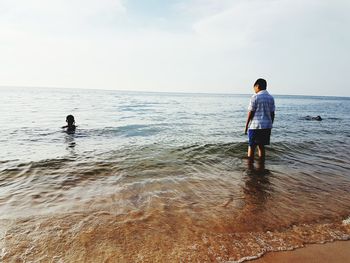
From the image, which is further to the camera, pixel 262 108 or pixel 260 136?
pixel 260 136

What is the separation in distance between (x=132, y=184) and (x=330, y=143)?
29.8ft

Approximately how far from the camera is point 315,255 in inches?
112

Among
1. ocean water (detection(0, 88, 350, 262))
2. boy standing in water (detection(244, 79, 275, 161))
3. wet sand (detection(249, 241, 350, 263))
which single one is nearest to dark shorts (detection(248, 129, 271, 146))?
boy standing in water (detection(244, 79, 275, 161))

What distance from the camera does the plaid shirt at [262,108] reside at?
6312 millimetres

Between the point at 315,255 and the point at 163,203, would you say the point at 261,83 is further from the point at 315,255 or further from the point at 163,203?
the point at 315,255

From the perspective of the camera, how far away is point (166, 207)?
4.07 meters

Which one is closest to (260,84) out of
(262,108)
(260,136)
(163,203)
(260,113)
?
(262,108)

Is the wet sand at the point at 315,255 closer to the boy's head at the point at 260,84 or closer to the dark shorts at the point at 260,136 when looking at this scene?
the dark shorts at the point at 260,136

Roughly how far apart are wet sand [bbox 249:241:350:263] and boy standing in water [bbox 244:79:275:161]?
371 cm

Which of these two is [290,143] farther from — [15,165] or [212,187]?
[15,165]

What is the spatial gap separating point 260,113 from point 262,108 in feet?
0.44

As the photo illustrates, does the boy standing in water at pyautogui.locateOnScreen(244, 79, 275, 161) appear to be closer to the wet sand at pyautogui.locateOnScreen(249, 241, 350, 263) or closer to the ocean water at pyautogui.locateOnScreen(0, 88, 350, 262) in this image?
the ocean water at pyautogui.locateOnScreen(0, 88, 350, 262)

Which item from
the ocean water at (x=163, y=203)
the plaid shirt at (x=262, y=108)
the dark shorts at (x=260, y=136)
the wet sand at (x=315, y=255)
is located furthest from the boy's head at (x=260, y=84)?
the wet sand at (x=315, y=255)

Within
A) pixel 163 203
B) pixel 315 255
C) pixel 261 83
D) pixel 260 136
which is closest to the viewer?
pixel 315 255
